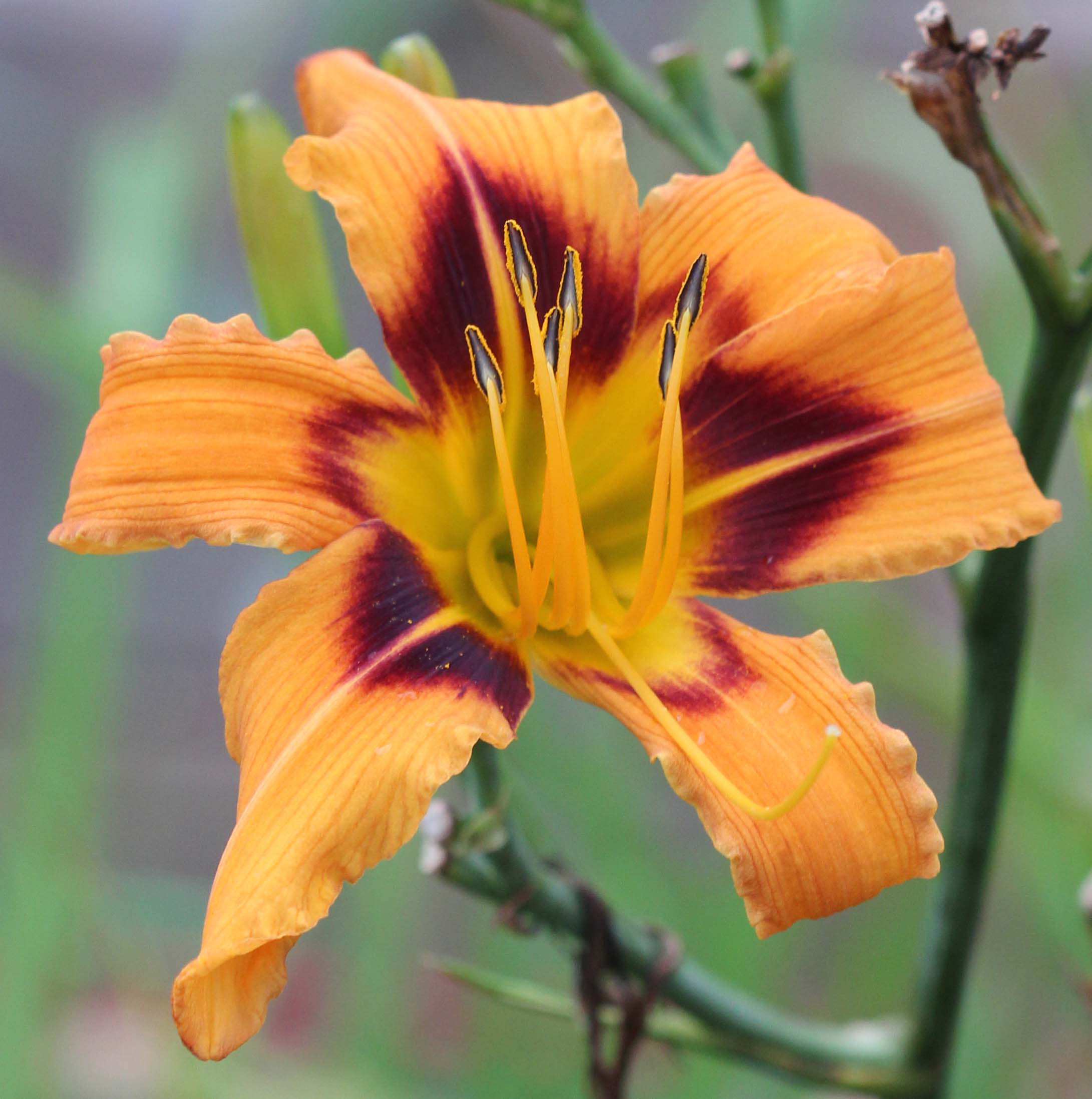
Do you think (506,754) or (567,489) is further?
(506,754)

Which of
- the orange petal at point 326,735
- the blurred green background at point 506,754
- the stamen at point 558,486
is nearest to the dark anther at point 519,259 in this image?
the stamen at point 558,486

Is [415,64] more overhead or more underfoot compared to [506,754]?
more overhead

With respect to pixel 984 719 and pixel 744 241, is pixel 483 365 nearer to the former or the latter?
pixel 744 241

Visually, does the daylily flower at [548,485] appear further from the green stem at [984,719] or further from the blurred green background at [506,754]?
the blurred green background at [506,754]

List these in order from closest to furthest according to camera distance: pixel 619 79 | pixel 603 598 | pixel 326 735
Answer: pixel 326 735
pixel 603 598
pixel 619 79

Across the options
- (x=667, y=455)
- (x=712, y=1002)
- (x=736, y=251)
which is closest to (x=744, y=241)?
(x=736, y=251)

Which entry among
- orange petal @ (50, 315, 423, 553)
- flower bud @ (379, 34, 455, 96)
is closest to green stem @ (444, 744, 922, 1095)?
orange petal @ (50, 315, 423, 553)

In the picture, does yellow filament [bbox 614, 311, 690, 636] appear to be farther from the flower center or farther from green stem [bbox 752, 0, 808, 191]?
green stem [bbox 752, 0, 808, 191]
